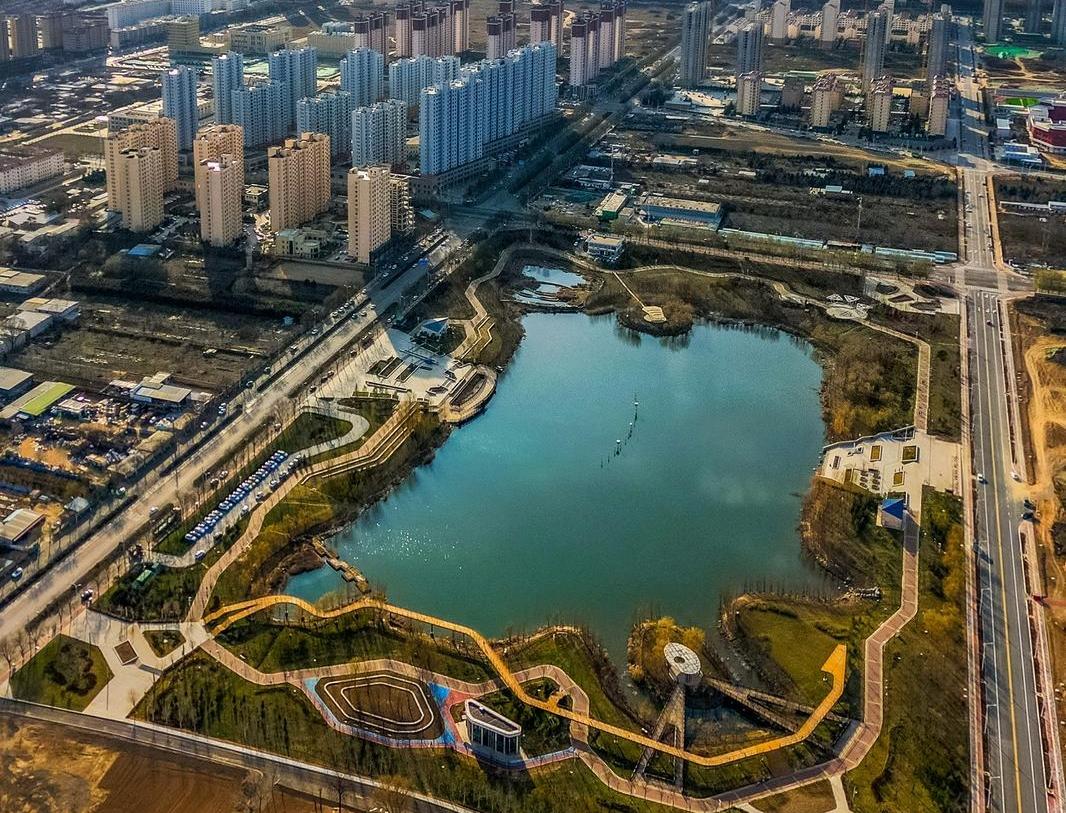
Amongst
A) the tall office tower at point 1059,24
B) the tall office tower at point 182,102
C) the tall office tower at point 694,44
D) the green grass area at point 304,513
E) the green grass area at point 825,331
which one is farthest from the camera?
the tall office tower at point 1059,24

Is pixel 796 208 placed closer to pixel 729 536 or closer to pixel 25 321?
pixel 729 536

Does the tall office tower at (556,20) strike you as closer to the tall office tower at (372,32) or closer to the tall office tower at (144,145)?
the tall office tower at (372,32)

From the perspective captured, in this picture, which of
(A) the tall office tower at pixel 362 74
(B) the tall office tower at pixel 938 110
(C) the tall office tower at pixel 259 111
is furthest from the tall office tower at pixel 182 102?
(B) the tall office tower at pixel 938 110

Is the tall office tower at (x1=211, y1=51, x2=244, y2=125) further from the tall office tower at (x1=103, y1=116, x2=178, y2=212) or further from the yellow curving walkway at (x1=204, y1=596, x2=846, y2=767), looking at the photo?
the yellow curving walkway at (x1=204, y1=596, x2=846, y2=767)

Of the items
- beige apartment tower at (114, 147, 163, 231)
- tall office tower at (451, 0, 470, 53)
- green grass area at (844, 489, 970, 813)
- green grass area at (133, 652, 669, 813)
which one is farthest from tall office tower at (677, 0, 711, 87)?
green grass area at (133, 652, 669, 813)

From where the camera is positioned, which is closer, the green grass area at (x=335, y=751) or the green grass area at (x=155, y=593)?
the green grass area at (x=335, y=751)

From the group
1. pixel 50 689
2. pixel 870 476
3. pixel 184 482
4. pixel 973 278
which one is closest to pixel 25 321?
pixel 184 482

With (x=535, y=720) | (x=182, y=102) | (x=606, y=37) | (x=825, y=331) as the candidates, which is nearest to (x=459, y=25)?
(x=606, y=37)
